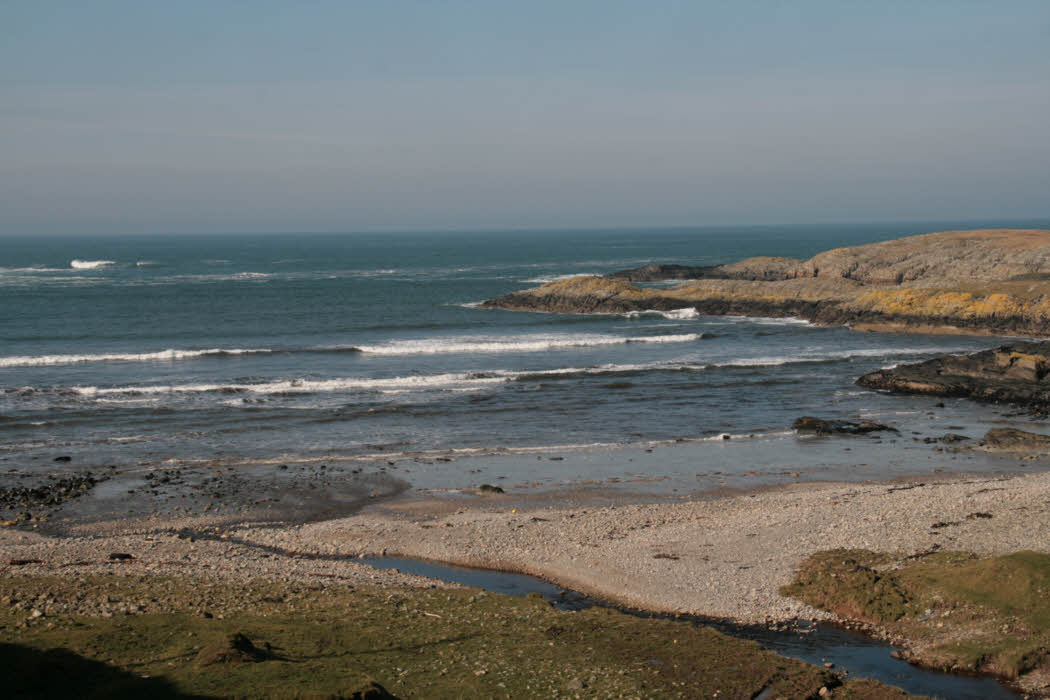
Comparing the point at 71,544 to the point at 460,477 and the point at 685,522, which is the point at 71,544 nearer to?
the point at 460,477

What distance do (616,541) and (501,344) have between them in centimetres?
3390

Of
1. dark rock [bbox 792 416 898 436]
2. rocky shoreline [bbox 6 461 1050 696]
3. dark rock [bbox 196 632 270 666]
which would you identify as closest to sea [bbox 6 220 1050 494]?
dark rock [bbox 792 416 898 436]

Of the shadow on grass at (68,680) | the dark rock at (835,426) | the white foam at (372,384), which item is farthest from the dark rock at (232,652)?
the white foam at (372,384)

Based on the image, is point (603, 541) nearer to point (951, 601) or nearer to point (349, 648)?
point (951, 601)

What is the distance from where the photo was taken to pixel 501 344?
52156 millimetres

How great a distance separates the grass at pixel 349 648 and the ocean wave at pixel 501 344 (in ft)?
113

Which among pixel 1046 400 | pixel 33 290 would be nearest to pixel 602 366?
pixel 1046 400

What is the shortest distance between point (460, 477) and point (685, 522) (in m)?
7.37

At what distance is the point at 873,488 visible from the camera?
22.9m

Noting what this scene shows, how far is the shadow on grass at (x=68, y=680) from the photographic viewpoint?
10.2 metres

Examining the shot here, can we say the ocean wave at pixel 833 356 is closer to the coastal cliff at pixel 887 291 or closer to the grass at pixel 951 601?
the coastal cliff at pixel 887 291

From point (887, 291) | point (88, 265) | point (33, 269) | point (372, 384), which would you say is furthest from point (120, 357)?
point (88, 265)

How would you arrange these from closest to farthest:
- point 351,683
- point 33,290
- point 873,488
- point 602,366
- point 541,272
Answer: point 351,683 → point 873,488 → point 602,366 → point 33,290 → point 541,272

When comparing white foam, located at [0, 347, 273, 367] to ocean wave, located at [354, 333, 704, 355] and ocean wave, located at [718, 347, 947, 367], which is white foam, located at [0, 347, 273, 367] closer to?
ocean wave, located at [354, 333, 704, 355]
